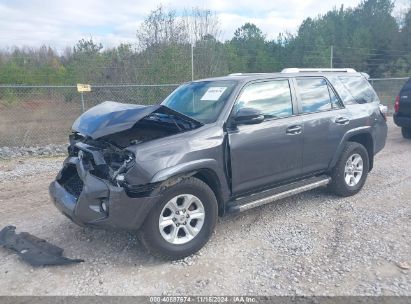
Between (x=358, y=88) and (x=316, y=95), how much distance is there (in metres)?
1.06

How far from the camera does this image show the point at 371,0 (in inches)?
1565

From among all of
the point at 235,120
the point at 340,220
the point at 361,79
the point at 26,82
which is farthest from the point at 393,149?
the point at 26,82

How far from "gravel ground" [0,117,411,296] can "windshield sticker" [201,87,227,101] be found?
1.56 meters

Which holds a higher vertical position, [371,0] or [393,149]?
[371,0]

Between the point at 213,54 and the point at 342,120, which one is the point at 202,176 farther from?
the point at 213,54

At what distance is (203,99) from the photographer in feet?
15.2

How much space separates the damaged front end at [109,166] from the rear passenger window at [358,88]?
2.76 m

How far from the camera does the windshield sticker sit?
4462mm

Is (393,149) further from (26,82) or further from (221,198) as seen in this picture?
(26,82)

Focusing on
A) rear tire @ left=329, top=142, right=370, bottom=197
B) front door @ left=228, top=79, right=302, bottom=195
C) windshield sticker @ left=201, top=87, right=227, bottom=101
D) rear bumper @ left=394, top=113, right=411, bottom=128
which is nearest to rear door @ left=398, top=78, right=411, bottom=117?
Result: rear bumper @ left=394, top=113, right=411, bottom=128

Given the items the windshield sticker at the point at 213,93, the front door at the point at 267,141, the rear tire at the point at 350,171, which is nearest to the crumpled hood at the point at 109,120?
the windshield sticker at the point at 213,93

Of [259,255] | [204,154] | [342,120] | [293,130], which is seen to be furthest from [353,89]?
[259,255]

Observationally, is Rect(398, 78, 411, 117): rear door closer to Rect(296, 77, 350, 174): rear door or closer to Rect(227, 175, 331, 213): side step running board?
Rect(296, 77, 350, 174): rear door

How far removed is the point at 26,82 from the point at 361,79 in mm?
17583
